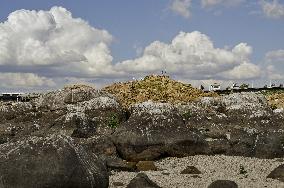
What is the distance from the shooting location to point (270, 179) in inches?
758

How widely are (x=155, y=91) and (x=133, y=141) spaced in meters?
15.2

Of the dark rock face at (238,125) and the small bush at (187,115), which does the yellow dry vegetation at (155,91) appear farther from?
the small bush at (187,115)

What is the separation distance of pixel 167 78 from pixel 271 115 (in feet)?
42.3

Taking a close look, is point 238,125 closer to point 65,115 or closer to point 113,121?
point 113,121

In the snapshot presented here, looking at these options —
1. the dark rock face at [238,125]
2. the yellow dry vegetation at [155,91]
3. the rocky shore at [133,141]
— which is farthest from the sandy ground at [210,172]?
the yellow dry vegetation at [155,91]

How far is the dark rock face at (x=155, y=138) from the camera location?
77.2 ft

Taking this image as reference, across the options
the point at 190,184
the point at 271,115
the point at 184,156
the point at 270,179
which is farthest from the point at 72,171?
the point at 271,115

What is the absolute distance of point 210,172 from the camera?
834 inches

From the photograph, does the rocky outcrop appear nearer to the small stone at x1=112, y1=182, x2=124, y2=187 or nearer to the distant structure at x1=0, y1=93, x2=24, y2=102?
the small stone at x1=112, y1=182, x2=124, y2=187

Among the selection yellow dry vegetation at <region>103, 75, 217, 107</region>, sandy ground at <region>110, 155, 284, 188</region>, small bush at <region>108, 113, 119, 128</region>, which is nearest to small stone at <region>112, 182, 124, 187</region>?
sandy ground at <region>110, 155, 284, 188</region>

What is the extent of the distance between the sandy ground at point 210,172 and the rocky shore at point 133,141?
0.03 metres

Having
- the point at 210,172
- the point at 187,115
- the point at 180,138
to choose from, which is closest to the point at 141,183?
the point at 210,172

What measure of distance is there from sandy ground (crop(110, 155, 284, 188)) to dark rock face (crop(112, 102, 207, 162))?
470 millimetres

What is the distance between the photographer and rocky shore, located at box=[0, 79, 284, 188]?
1385cm
